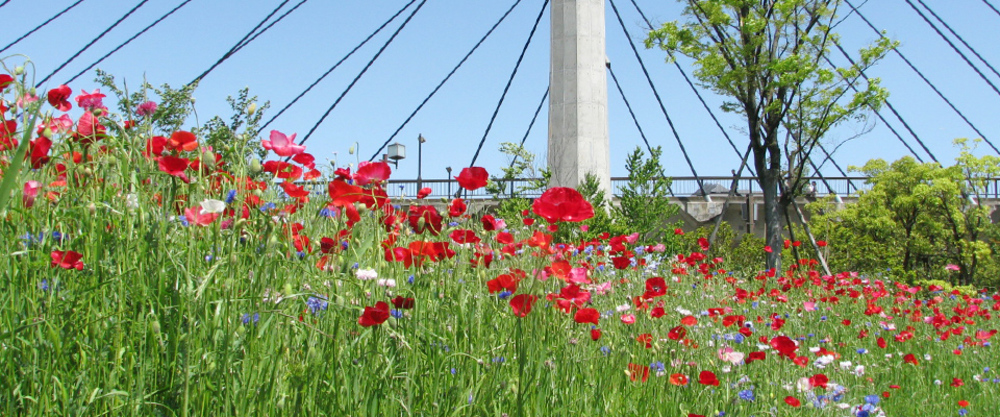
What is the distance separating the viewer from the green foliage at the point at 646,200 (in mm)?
8398

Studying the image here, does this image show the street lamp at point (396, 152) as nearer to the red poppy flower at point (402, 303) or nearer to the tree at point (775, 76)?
the tree at point (775, 76)

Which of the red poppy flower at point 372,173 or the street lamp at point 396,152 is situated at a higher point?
the street lamp at point 396,152

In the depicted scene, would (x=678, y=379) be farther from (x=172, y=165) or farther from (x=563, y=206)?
(x=172, y=165)

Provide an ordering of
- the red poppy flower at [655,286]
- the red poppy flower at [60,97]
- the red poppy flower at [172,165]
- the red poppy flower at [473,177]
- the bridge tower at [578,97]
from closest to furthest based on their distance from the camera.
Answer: the red poppy flower at [172,165] < the red poppy flower at [473,177] < the red poppy flower at [655,286] < the red poppy flower at [60,97] < the bridge tower at [578,97]

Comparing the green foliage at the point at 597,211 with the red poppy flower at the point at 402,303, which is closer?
the red poppy flower at the point at 402,303

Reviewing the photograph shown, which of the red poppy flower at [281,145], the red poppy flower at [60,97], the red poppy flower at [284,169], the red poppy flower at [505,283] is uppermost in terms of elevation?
the red poppy flower at [60,97]

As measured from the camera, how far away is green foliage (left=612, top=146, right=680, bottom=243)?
840 cm

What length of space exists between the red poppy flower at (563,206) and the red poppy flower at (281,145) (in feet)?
2.11

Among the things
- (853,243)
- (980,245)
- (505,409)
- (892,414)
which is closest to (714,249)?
(853,243)

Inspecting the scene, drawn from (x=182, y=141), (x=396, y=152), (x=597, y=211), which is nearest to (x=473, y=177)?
(x=182, y=141)

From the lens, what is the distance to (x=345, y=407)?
155 cm

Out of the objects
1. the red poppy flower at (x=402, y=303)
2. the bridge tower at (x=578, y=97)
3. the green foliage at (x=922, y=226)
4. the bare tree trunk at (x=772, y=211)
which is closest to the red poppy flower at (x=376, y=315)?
the red poppy flower at (x=402, y=303)

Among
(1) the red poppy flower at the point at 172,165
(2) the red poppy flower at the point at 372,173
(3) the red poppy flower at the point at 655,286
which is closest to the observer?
(1) the red poppy flower at the point at 172,165

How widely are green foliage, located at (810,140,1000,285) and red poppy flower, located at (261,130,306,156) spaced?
9683 mm
